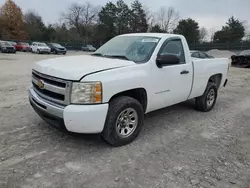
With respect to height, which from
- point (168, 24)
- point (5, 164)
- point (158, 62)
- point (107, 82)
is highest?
point (168, 24)

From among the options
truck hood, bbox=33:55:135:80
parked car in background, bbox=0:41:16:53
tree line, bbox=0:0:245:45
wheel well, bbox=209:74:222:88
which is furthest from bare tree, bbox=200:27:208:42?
truck hood, bbox=33:55:135:80

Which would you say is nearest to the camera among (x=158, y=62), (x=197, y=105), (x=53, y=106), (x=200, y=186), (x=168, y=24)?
(x=200, y=186)

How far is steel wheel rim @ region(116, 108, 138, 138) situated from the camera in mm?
3570

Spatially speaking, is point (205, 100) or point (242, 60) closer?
point (205, 100)

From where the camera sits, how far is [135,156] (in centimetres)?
338

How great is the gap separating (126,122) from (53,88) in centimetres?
124

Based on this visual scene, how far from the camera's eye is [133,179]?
2.84 metres

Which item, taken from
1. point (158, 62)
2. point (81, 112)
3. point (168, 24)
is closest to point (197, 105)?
point (158, 62)

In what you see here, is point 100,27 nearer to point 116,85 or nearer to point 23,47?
point 23,47

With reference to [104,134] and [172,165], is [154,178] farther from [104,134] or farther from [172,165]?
[104,134]

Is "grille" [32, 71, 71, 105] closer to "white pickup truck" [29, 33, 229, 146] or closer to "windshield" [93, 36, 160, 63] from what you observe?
"white pickup truck" [29, 33, 229, 146]

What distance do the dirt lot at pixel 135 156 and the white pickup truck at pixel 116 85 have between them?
420mm

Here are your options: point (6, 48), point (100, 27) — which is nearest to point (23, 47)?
point (6, 48)

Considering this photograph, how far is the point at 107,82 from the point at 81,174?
4.08ft
